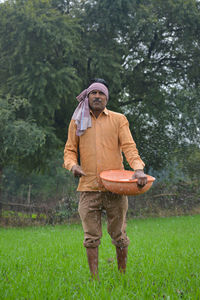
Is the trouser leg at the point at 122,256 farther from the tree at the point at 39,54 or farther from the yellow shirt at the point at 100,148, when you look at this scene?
the tree at the point at 39,54

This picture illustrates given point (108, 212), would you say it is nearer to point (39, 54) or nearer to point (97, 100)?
point (97, 100)

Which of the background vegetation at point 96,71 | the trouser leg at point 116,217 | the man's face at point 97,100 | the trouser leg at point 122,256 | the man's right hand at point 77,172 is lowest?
the trouser leg at point 122,256

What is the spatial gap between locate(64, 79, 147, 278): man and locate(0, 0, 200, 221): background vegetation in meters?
7.40

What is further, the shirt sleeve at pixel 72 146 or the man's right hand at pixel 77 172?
the shirt sleeve at pixel 72 146

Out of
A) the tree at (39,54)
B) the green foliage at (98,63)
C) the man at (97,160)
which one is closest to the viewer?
the man at (97,160)

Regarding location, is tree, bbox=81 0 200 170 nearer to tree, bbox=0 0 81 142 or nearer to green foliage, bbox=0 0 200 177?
green foliage, bbox=0 0 200 177

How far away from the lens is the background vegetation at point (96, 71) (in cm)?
1165

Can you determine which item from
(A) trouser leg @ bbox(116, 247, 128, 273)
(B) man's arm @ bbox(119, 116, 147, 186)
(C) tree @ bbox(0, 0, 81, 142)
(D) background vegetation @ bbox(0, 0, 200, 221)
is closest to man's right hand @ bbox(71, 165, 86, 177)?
(B) man's arm @ bbox(119, 116, 147, 186)

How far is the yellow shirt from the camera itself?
355cm

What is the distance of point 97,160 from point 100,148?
13 cm

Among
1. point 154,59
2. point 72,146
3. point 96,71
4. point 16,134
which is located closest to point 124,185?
point 72,146

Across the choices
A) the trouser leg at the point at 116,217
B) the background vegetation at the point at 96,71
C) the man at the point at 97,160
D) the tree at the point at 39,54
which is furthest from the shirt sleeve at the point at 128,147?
the tree at the point at 39,54

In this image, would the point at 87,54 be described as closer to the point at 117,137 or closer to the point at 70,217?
the point at 70,217

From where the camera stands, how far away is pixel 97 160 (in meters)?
3.56
